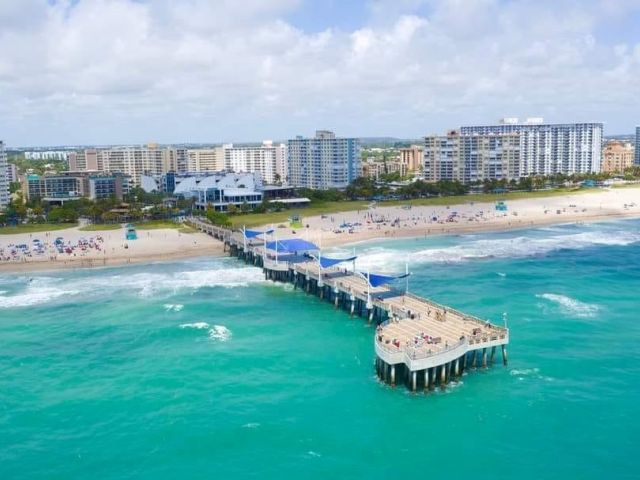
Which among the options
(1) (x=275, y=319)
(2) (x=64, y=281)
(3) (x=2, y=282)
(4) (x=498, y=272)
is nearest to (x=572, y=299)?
(4) (x=498, y=272)

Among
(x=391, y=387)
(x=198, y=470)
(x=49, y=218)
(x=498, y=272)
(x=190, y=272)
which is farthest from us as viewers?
(x=49, y=218)

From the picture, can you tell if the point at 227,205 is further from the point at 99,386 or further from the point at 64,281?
the point at 99,386

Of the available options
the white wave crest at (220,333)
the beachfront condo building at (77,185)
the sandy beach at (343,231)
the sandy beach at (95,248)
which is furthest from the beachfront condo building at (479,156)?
the white wave crest at (220,333)

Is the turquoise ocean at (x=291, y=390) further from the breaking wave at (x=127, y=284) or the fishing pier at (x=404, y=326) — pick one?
the fishing pier at (x=404, y=326)

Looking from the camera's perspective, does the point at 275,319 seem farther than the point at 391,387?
Yes

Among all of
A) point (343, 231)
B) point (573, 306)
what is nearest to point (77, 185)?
point (343, 231)

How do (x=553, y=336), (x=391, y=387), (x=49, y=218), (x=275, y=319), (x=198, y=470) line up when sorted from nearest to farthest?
(x=198, y=470) < (x=391, y=387) < (x=553, y=336) < (x=275, y=319) < (x=49, y=218)

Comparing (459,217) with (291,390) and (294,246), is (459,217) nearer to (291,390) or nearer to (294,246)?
(294,246)
